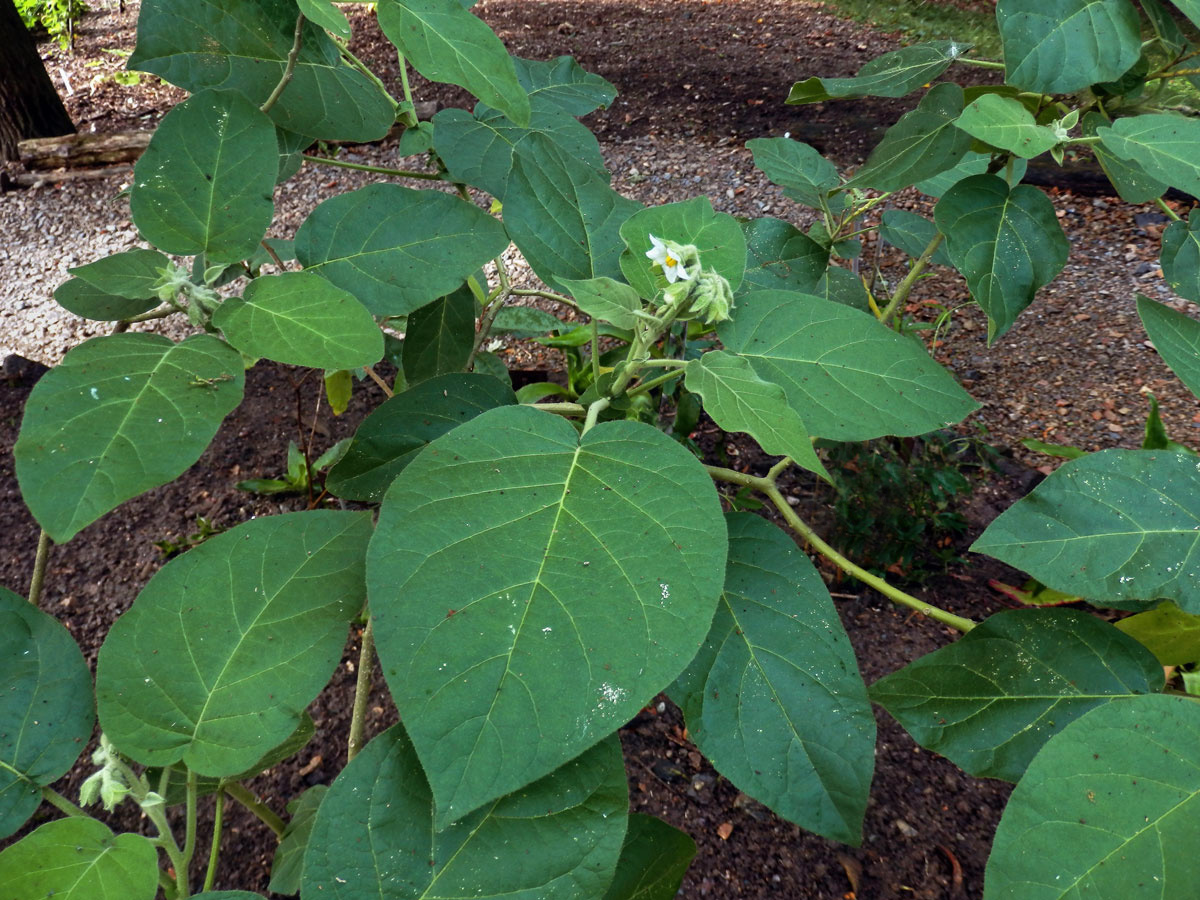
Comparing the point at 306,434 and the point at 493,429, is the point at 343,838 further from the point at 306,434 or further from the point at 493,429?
the point at 306,434

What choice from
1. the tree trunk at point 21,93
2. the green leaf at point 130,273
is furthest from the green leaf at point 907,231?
the tree trunk at point 21,93

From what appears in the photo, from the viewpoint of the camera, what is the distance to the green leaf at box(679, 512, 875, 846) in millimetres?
626

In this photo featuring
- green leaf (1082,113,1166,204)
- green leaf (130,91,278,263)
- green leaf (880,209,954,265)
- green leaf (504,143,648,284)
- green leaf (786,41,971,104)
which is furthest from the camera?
green leaf (880,209,954,265)

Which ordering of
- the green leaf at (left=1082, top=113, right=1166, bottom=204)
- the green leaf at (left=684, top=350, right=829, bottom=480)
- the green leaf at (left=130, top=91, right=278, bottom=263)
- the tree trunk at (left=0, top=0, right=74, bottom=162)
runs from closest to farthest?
1. the green leaf at (left=684, top=350, right=829, bottom=480)
2. the green leaf at (left=130, top=91, right=278, bottom=263)
3. the green leaf at (left=1082, top=113, right=1166, bottom=204)
4. the tree trunk at (left=0, top=0, right=74, bottom=162)

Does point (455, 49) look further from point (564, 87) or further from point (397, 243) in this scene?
point (564, 87)

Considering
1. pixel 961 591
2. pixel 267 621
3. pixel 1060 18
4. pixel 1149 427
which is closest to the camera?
pixel 267 621

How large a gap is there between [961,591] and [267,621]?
1.39 m

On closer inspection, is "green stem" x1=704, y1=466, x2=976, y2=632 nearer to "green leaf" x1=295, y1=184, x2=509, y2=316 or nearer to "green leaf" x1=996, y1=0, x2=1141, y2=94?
"green leaf" x1=295, y1=184, x2=509, y2=316

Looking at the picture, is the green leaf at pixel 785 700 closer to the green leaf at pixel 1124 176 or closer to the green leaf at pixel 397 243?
the green leaf at pixel 397 243

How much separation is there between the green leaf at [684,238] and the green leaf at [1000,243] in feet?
0.96

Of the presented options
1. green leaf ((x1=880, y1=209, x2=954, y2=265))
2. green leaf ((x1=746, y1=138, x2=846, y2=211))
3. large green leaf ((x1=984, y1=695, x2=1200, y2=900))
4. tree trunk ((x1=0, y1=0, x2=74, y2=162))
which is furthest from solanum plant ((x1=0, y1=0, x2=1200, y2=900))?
tree trunk ((x1=0, y1=0, x2=74, y2=162))

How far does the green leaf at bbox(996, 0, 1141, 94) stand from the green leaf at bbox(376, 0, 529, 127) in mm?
515

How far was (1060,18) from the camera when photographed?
0.81 m

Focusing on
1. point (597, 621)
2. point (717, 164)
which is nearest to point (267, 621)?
point (597, 621)
